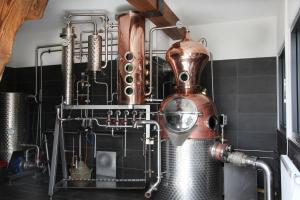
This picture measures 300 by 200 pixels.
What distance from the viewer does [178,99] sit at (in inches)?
130

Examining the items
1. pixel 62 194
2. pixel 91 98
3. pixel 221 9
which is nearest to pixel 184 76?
pixel 221 9

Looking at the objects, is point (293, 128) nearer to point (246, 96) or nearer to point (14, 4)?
point (246, 96)

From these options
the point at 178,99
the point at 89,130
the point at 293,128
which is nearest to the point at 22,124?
the point at 89,130

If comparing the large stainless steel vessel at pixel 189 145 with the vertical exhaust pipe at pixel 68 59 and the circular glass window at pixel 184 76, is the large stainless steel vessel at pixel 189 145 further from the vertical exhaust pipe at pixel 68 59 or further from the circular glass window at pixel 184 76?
the vertical exhaust pipe at pixel 68 59

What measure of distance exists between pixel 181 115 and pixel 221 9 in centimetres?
191

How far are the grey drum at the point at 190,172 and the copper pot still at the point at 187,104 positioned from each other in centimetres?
11

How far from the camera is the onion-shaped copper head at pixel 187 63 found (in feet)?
11.3

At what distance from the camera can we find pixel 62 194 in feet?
12.6

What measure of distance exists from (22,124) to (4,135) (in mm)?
344

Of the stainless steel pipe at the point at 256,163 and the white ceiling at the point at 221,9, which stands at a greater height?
the white ceiling at the point at 221,9

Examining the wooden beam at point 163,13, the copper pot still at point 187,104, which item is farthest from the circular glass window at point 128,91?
the wooden beam at point 163,13

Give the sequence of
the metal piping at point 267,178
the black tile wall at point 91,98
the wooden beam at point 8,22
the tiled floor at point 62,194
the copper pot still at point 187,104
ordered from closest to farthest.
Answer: the wooden beam at point 8,22 < the metal piping at point 267,178 < the copper pot still at point 187,104 < the tiled floor at point 62,194 < the black tile wall at point 91,98

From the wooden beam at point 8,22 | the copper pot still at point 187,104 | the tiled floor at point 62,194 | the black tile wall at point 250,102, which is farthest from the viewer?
the black tile wall at point 250,102

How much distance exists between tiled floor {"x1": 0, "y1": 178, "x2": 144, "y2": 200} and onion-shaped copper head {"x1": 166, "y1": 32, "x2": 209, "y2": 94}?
1542 millimetres
